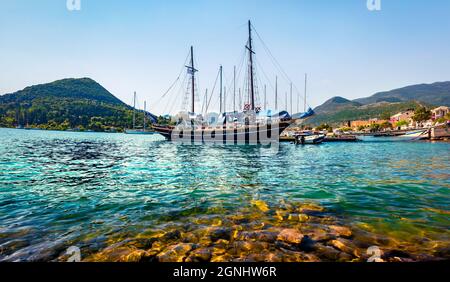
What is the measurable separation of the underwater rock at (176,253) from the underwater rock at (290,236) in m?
2.14

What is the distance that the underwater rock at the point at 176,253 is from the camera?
13.8 feet

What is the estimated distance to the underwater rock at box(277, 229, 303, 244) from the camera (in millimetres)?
4883

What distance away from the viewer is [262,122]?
52.9 m

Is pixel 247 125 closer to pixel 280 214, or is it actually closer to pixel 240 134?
pixel 240 134

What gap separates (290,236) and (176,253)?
8.86 feet

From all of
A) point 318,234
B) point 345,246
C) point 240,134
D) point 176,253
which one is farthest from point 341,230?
point 240,134

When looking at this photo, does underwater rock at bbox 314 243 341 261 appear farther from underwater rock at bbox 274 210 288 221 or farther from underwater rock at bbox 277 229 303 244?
underwater rock at bbox 274 210 288 221

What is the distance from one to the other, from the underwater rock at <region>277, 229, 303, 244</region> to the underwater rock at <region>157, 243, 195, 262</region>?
2.14 metres

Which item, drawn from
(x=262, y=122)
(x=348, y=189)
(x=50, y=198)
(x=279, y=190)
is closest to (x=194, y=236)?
Result: (x=279, y=190)

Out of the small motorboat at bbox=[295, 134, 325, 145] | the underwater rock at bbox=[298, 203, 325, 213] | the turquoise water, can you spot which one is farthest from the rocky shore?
the small motorboat at bbox=[295, 134, 325, 145]

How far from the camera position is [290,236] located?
508cm

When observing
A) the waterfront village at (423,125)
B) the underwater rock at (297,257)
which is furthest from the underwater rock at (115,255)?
the waterfront village at (423,125)

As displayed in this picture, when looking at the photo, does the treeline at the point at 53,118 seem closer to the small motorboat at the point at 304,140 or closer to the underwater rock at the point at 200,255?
the small motorboat at the point at 304,140
